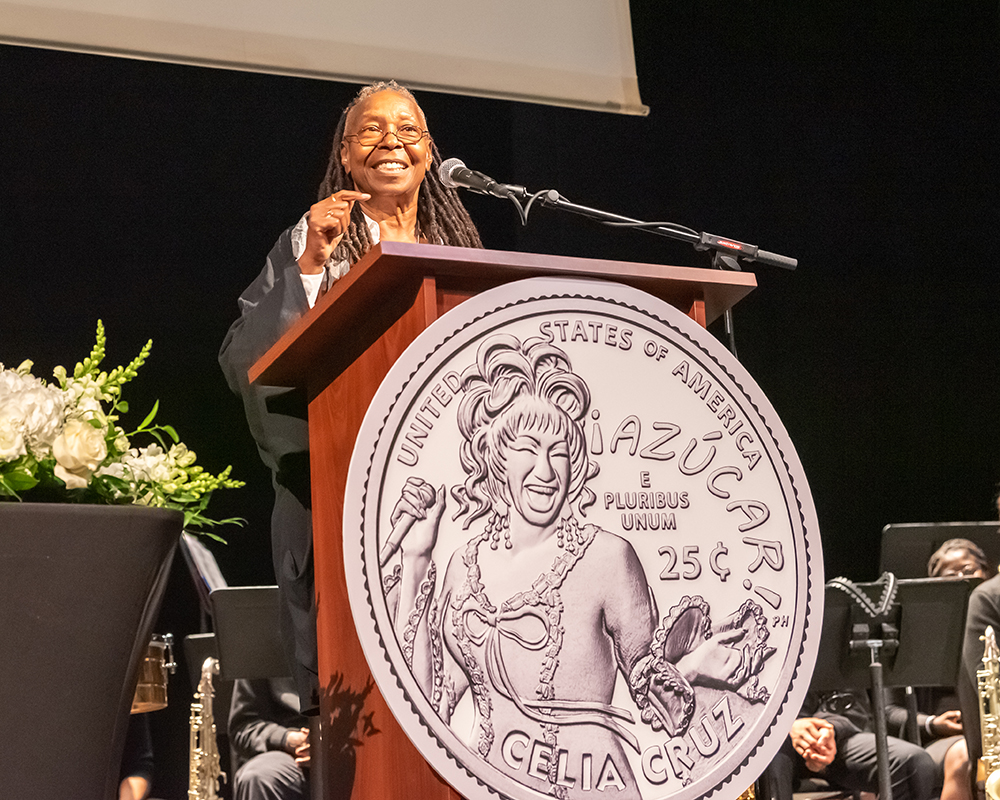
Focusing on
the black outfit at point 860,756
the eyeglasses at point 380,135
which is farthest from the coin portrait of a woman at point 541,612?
the black outfit at point 860,756

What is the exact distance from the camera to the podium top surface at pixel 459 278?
113 centimetres

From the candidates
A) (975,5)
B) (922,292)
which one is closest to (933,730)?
(922,292)

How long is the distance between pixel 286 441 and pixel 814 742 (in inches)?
126

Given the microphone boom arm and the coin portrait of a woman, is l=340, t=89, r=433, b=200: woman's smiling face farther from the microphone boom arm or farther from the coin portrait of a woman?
the coin portrait of a woman

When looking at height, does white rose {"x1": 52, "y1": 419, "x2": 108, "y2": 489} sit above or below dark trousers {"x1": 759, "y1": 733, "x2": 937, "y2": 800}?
above

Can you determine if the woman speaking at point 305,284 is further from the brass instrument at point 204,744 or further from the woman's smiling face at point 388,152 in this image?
the brass instrument at point 204,744

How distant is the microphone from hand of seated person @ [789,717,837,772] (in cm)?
308

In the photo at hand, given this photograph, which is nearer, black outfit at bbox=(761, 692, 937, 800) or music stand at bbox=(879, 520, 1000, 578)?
black outfit at bbox=(761, 692, 937, 800)

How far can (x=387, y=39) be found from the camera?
3551 millimetres

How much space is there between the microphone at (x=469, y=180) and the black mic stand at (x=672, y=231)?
0.02 m

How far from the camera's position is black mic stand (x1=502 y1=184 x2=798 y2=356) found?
1659 millimetres

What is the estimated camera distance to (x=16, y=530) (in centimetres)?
102

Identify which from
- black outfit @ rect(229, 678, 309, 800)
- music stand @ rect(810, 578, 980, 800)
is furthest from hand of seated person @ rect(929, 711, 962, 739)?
black outfit @ rect(229, 678, 309, 800)

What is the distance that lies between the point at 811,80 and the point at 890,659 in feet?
7.92
